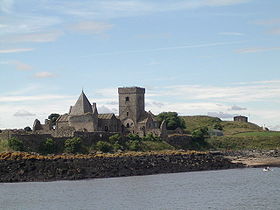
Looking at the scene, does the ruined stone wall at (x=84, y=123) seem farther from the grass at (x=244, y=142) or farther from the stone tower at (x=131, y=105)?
the grass at (x=244, y=142)

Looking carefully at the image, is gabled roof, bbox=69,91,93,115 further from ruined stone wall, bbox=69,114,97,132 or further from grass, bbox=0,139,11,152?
grass, bbox=0,139,11,152

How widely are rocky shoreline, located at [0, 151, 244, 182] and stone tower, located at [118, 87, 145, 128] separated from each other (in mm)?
26792

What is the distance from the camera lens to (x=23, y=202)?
4612cm

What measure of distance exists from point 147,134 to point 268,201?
166 ft

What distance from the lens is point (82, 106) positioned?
95125 mm

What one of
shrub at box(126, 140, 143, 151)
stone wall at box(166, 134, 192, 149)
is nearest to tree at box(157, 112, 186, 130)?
stone wall at box(166, 134, 192, 149)

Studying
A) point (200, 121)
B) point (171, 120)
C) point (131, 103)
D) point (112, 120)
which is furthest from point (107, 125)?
point (200, 121)

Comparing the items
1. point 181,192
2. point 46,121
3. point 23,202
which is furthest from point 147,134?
point 23,202

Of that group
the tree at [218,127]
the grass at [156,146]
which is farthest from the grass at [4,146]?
the tree at [218,127]

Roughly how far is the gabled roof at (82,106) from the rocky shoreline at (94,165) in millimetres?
22507

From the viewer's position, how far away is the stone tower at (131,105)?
341 ft

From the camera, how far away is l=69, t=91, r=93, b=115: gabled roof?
95.1 meters

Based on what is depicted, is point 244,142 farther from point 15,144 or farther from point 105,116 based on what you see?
point 15,144

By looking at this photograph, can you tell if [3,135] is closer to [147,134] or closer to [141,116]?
[147,134]
